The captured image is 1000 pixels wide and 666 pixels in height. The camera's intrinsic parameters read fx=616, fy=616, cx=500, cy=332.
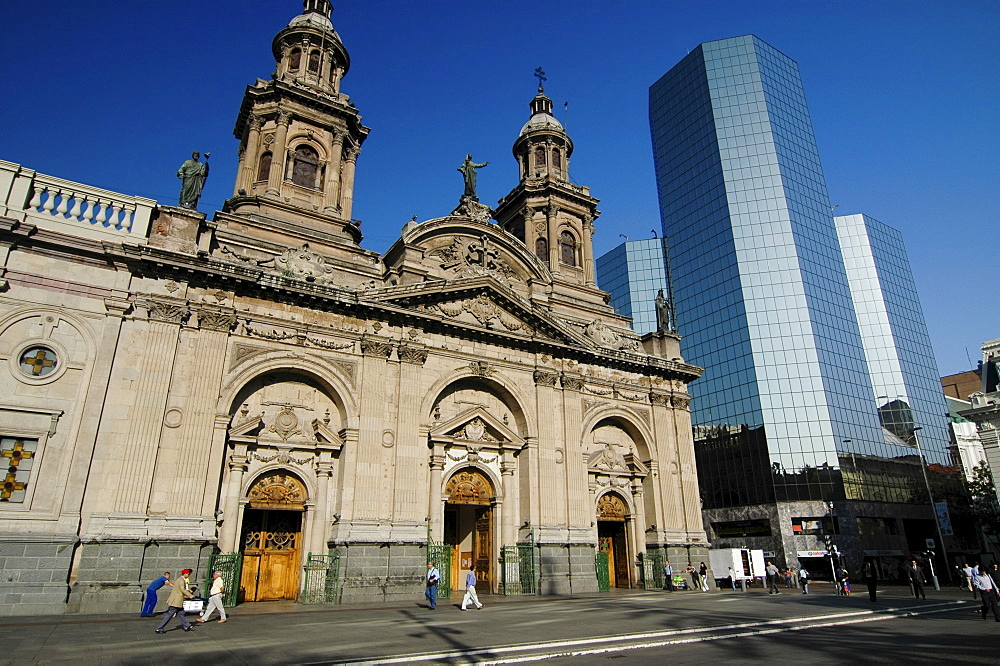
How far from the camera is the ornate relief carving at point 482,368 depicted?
28.8 meters

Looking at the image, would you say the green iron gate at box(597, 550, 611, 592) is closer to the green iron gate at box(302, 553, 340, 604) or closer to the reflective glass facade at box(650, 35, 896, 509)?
the green iron gate at box(302, 553, 340, 604)

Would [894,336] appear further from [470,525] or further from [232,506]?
[232,506]

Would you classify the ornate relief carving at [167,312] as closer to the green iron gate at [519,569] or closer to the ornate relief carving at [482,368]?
the ornate relief carving at [482,368]

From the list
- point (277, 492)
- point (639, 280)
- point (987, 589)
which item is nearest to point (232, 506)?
point (277, 492)

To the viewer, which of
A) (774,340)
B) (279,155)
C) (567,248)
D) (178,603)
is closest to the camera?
(178,603)

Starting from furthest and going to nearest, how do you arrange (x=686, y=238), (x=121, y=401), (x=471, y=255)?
(x=686, y=238) < (x=471, y=255) < (x=121, y=401)

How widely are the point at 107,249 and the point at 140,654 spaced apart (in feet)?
49.4

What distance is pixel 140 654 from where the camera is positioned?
458 inches

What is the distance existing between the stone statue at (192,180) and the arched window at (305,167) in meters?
6.86

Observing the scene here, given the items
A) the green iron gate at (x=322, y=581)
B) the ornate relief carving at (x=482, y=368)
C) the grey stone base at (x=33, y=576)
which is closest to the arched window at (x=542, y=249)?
the ornate relief carving at (x=482, y=368)

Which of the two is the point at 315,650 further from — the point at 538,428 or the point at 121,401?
the point at 538,428

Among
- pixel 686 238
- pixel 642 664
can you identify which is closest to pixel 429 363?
pixel 642 664

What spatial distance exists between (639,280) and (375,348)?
68.9 meters

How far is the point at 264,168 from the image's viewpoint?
32.5m
